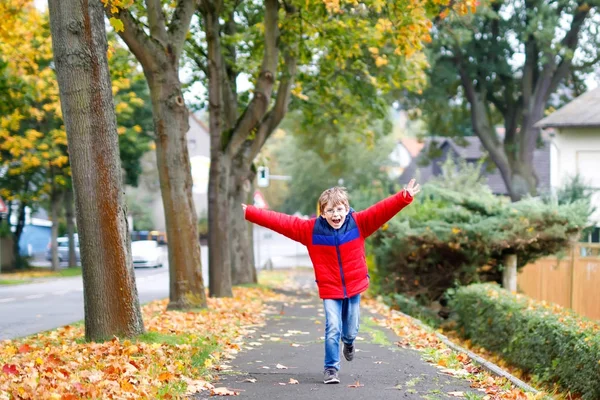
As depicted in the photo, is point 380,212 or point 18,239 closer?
point 380,212

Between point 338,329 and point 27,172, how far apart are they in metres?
33.9

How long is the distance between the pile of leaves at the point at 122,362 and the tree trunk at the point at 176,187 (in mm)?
1952

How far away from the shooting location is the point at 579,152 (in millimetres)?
37094

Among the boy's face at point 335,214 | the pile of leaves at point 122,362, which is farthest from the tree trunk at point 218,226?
the boy's face at point 335,214

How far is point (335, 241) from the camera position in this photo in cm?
855

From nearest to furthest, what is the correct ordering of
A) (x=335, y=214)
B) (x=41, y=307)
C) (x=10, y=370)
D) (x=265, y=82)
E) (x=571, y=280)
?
(x=10, y=370) < (x=335, y=214) < (x=265, y=82) < (x=41, y=307) < (x=571, y=280)

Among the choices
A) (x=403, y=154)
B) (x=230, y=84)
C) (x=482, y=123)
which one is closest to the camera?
(x=230, y=84)

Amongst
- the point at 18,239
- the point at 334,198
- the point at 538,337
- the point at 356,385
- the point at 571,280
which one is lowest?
the point at 571,280

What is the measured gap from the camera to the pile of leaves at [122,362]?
680 centimetres

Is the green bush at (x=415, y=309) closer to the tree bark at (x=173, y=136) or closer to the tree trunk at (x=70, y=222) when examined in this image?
the tree bark at (x=173, y=136)

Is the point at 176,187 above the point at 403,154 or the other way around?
the other way around

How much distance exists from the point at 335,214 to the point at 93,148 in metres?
2.70

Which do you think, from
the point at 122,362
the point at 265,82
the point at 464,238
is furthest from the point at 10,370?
the point at 464,238

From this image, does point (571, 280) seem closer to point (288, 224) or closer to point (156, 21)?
point (156, 21)
